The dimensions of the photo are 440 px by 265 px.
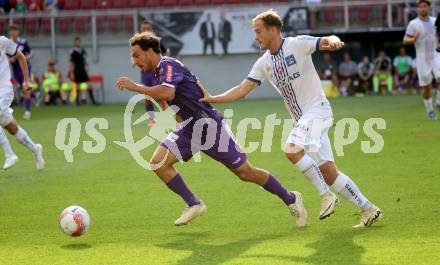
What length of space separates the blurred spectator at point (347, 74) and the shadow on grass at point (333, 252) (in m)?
24.6

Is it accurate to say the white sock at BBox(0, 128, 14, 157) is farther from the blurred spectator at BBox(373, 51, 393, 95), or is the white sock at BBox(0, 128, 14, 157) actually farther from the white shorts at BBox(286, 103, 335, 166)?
the blurred spectator at BBox(373, 51, 393, 95)

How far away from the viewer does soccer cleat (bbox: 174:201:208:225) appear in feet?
29.4

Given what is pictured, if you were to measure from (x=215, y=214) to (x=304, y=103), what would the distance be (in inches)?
65.7

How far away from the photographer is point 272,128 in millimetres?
19828

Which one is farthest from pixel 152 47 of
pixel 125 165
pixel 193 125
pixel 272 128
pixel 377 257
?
pixel 272 128

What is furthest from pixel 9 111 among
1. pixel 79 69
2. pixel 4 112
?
pixel 79 69

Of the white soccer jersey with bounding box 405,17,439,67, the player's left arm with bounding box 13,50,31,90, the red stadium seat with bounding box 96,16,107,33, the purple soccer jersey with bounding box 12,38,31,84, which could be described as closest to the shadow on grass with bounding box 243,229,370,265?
the player's left arm with bounding box 13,50,31,90

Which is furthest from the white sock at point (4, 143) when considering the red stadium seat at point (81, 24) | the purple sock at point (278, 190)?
the red stadium seat at point (81, 24)

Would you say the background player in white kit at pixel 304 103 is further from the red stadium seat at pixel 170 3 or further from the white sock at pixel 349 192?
the red stadium seat at pixel 170 3

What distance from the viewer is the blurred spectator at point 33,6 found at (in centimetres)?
3506

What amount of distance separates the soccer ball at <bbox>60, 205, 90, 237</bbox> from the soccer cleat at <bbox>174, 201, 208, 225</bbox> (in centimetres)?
100

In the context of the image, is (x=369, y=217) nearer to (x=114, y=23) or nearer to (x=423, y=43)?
(x=423, y=43)

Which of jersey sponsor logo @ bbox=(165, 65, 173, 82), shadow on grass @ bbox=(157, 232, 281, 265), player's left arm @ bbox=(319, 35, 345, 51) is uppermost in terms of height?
player's left arm @ bbox=(319, 35, 345, 51)

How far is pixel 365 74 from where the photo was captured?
106 feet
